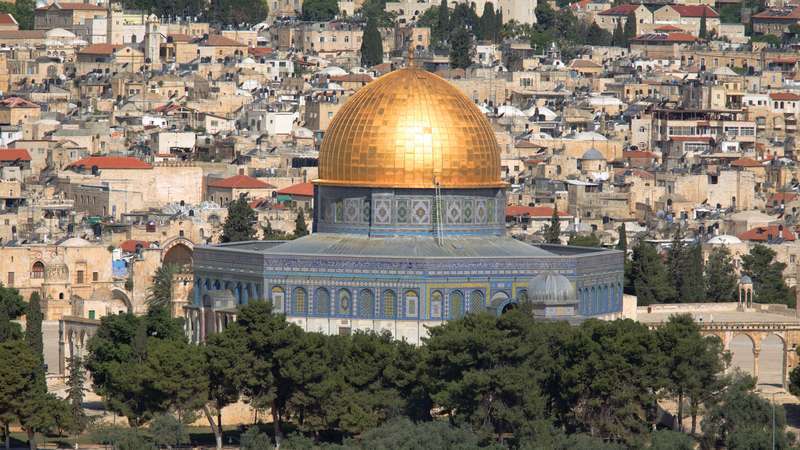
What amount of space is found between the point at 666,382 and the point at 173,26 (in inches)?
3356

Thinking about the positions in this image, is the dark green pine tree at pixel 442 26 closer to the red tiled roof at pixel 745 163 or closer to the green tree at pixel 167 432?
the red tiled roof at pixel 745 163

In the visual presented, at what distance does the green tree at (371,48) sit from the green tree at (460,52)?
2.87m

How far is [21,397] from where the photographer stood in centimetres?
5700

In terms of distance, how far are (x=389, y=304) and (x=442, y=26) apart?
275ft

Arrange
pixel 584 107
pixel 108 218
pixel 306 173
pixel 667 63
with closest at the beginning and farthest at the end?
pixel 108 218
pixel 306 173
pixel 584 107
pixel 667 63

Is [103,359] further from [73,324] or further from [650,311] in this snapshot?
[650,311]

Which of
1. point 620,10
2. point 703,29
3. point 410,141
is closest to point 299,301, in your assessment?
point 410,141

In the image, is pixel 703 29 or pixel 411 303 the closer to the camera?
pixel 411 303

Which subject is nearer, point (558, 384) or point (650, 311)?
point (558, 384)

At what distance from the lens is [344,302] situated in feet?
209

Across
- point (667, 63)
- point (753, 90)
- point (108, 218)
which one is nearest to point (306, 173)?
point (108, 218)

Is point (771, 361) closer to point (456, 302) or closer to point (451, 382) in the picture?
point (456, 302)

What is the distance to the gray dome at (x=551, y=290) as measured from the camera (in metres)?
62.3

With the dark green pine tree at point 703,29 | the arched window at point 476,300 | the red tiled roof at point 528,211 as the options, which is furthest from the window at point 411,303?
the dark green pine tree at point 703,29
